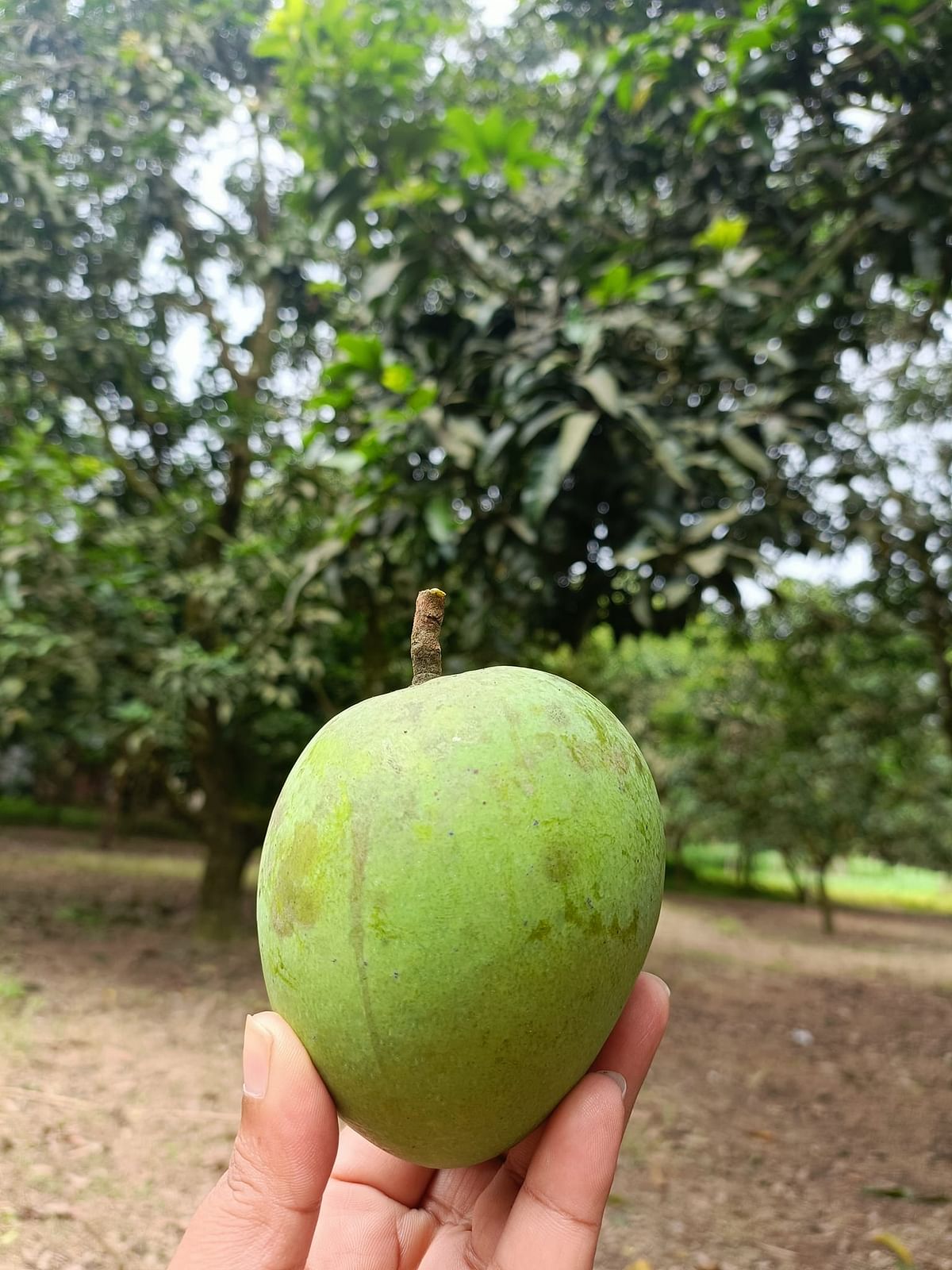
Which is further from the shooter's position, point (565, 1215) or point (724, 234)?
point (724, 234)

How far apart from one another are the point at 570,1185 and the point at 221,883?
21.3 ft

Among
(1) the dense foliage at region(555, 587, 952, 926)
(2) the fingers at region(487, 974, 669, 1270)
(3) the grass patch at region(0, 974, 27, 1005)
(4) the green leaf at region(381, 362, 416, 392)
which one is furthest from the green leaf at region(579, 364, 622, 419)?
(3) the grass patch at region(0, 974, 27, 1005)

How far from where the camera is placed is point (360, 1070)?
→ 1154mm

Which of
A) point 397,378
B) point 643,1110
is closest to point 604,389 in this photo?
point 397,378

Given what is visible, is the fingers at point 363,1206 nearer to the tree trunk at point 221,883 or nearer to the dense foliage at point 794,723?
the dense foliage at point 794,723

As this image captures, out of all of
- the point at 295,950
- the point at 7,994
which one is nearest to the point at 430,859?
the point at 295,950

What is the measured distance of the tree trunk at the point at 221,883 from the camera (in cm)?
716

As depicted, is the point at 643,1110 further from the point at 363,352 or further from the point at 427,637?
the point at 427,637

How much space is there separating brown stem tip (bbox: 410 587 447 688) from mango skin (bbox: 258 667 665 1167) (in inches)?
4.8

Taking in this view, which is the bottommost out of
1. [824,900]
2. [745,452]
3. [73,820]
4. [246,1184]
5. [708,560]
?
[73,820]

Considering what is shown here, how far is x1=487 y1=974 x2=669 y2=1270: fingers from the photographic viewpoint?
1.24 metres

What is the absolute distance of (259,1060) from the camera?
121 cm

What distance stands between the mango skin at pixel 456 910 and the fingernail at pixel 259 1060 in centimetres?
4

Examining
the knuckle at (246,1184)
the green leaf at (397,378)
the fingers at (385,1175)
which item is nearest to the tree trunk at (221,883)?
the green leaf at (397,378)
